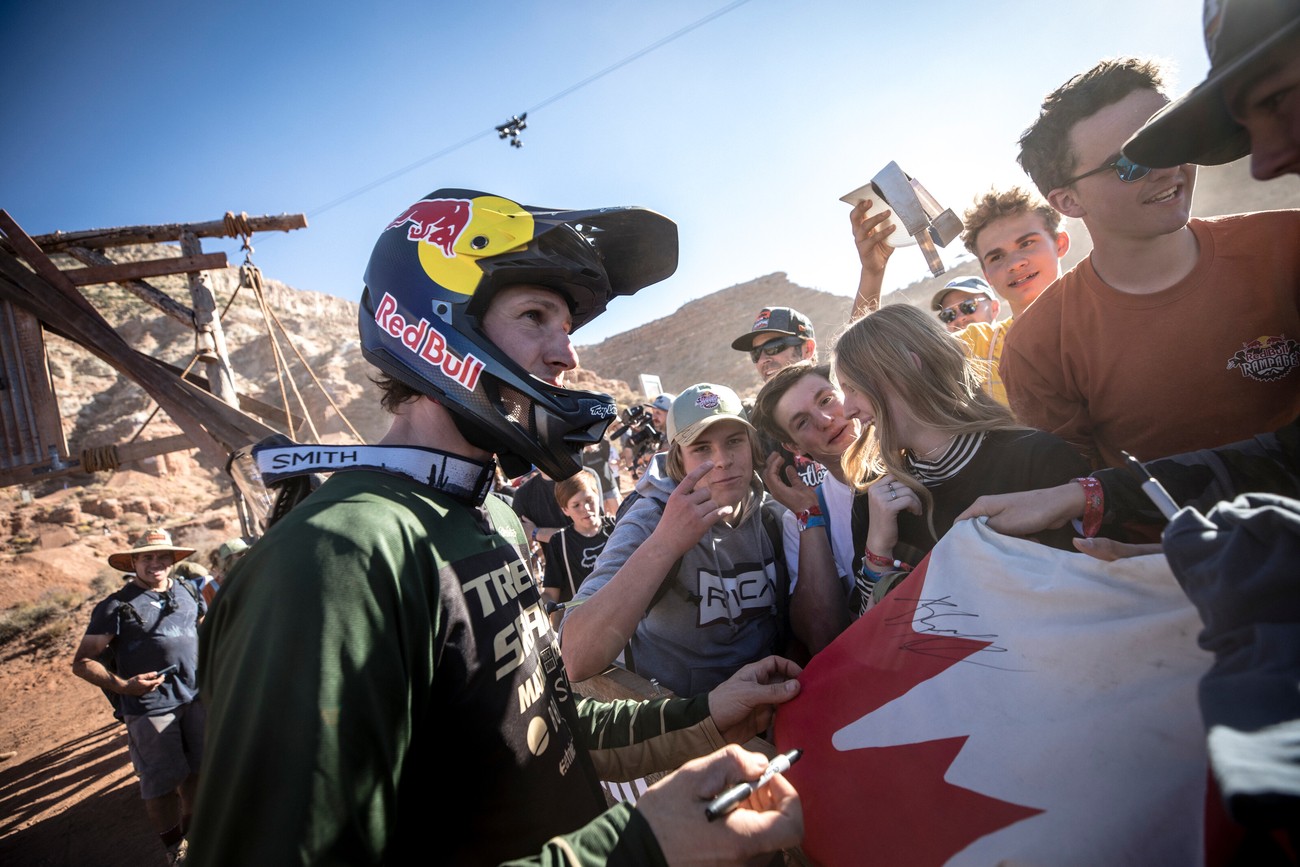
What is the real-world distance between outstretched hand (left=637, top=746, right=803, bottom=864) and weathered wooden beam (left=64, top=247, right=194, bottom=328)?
358 inches

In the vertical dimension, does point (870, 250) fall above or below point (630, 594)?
above

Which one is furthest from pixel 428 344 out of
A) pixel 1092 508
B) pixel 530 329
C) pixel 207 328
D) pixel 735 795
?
pixel 207 328

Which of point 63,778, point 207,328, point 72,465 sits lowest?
point 63,778

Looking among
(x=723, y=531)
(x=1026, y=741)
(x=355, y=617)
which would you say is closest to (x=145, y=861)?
(x=723, y=531)

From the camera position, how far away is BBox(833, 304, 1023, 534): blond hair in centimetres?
229

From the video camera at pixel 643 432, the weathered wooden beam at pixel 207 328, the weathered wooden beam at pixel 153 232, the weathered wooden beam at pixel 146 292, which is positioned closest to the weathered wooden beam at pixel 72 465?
the weathered wooden beam at pixel 207 328

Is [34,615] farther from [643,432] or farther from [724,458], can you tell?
[724,458]

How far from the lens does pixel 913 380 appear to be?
2.35 metres

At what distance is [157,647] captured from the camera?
579 centimetres

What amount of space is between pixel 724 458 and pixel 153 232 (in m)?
9.14

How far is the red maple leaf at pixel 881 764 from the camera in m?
1.31

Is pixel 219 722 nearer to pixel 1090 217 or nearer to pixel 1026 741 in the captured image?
pixel 1026 741

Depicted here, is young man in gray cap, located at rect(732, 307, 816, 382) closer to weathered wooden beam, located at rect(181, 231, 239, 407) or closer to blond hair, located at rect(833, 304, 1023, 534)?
blond hair, located at rect(833, 304, 1023, 534)

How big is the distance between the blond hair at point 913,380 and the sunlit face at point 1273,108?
1123mm
